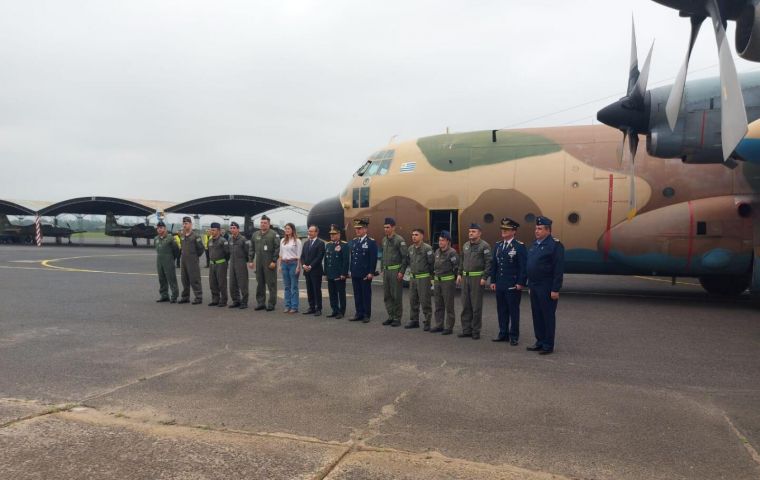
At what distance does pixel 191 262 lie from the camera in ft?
34.6

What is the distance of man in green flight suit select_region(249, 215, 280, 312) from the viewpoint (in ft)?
32.3

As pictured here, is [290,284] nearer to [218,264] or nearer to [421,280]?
[218,264]

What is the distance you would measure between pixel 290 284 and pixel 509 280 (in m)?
4.56

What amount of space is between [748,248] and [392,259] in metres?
7.83

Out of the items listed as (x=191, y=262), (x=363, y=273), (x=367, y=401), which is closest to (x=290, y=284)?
(x=363, y=273)

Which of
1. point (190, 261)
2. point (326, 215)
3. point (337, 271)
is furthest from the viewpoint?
point (326, 215)

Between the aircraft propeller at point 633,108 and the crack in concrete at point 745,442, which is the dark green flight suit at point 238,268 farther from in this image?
the crack in concrete at point 745,442

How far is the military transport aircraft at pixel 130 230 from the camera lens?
138 ft

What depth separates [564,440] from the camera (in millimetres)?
3654

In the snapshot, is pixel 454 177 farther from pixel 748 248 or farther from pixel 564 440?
pixel 564 440

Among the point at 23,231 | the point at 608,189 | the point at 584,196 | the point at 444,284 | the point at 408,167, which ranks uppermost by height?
the point at 408,167

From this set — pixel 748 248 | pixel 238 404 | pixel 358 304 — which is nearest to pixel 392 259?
pixel 358 304

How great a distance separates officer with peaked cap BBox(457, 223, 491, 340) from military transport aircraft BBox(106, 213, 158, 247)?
3939 centimetres

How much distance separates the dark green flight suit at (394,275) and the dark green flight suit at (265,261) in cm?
264
